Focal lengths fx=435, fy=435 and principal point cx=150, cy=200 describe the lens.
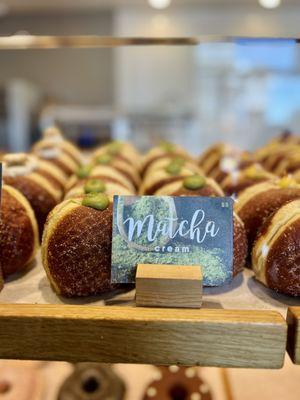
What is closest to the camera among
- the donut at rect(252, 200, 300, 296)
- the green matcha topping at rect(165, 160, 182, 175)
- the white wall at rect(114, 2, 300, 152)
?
the donut at rect(252, 200, 300, 296)

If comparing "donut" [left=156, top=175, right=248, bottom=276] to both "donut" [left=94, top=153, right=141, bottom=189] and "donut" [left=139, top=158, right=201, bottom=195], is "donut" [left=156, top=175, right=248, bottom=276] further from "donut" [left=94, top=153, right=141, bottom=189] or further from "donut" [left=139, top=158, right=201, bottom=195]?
"donut" [left=94, top=153, right=141, bottom=189]

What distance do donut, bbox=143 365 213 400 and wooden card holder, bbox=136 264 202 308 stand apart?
0.57 meters

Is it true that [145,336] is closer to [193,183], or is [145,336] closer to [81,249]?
[81,249]

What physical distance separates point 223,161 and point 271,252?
0.84 meters

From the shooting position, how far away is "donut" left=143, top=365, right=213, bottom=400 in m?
1.17

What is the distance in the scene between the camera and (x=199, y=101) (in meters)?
4.91

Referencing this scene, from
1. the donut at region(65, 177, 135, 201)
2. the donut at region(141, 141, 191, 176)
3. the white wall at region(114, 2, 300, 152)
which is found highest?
the white wall at region(114, 2, 300, 152)

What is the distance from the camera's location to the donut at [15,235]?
95 centimetres

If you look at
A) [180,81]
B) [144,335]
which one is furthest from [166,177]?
[180,81]

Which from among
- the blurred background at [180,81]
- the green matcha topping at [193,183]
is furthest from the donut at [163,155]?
the blurred background at [180,81]

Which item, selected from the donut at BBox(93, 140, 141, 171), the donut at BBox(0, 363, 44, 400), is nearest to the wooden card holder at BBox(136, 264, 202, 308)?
the donut at BBox(0, 363, 44, 400)

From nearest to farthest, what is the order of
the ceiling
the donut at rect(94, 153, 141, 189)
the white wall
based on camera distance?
the donut at rect(94, 153, 141, 189)
the ceiling
the white wall

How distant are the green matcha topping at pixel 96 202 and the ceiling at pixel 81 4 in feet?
13.0

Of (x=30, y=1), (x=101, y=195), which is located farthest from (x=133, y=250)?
(x=30, y=1)
